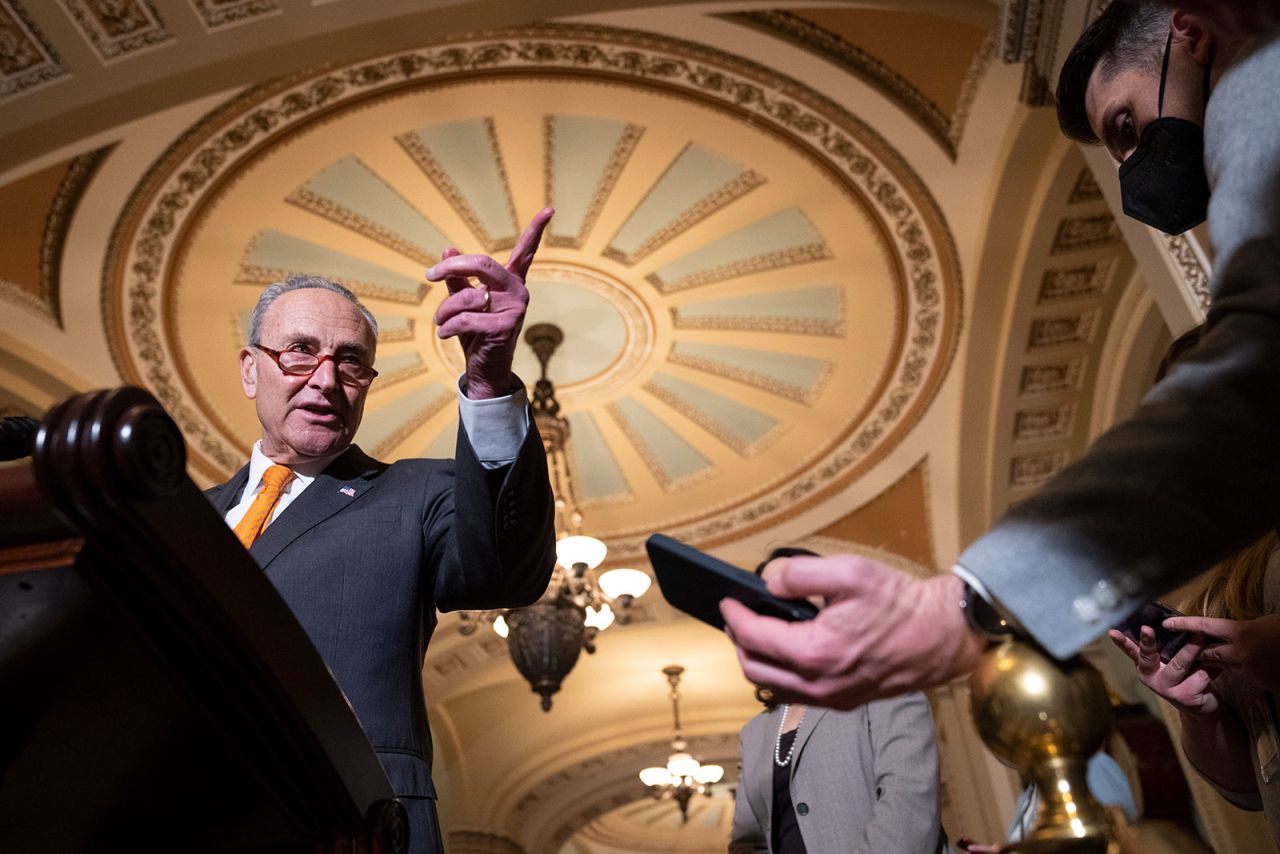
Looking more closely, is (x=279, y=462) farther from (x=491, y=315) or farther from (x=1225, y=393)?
(x=1225, y=393)

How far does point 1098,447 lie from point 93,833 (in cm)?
105

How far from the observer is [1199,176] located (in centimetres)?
140

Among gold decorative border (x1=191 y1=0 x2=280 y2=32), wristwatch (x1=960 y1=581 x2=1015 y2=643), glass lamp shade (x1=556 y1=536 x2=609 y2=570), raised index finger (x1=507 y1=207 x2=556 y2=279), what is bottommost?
wristwatch (x1=960 y1=581 x2=1015 y2=643)

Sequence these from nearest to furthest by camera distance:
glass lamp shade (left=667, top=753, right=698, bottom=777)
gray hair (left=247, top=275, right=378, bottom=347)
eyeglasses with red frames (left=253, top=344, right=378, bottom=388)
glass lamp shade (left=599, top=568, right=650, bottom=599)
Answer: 1. eyeglasses with red frames (left=253, top=344, right=378, bottom=388)
2. gray hair (left=247, top=275, right=378, bottom=347)
3. glass lamp shade (left=599, top=568, right=650, bottom=599)
4. glass lamp shade (left=667, top=753, right=698, bottom=777)

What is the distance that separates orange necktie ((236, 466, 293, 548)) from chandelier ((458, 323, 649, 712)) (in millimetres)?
3920

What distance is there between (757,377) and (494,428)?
620 cm

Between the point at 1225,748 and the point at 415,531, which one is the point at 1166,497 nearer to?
the point at 1225,748

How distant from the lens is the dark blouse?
2.65m

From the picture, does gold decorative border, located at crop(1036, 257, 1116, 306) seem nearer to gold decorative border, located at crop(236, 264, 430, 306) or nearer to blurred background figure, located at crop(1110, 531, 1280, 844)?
gold decorative border, located at crop(236, 264, 430, 306)

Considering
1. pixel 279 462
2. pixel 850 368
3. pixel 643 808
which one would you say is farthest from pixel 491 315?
pixel 643 808

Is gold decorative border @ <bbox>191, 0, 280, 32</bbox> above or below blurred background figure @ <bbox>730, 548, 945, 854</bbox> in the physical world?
above

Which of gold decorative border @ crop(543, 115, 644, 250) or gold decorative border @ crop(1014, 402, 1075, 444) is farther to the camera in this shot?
gold decorative border @ crop(1014, 402, 1075, 444)

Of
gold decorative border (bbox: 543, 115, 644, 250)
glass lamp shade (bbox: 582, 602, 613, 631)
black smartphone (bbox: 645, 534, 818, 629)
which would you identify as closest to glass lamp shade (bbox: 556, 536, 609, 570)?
glass lamp shade (bbox: 582, 602, 613, 631)

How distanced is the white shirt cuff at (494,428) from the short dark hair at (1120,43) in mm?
937
